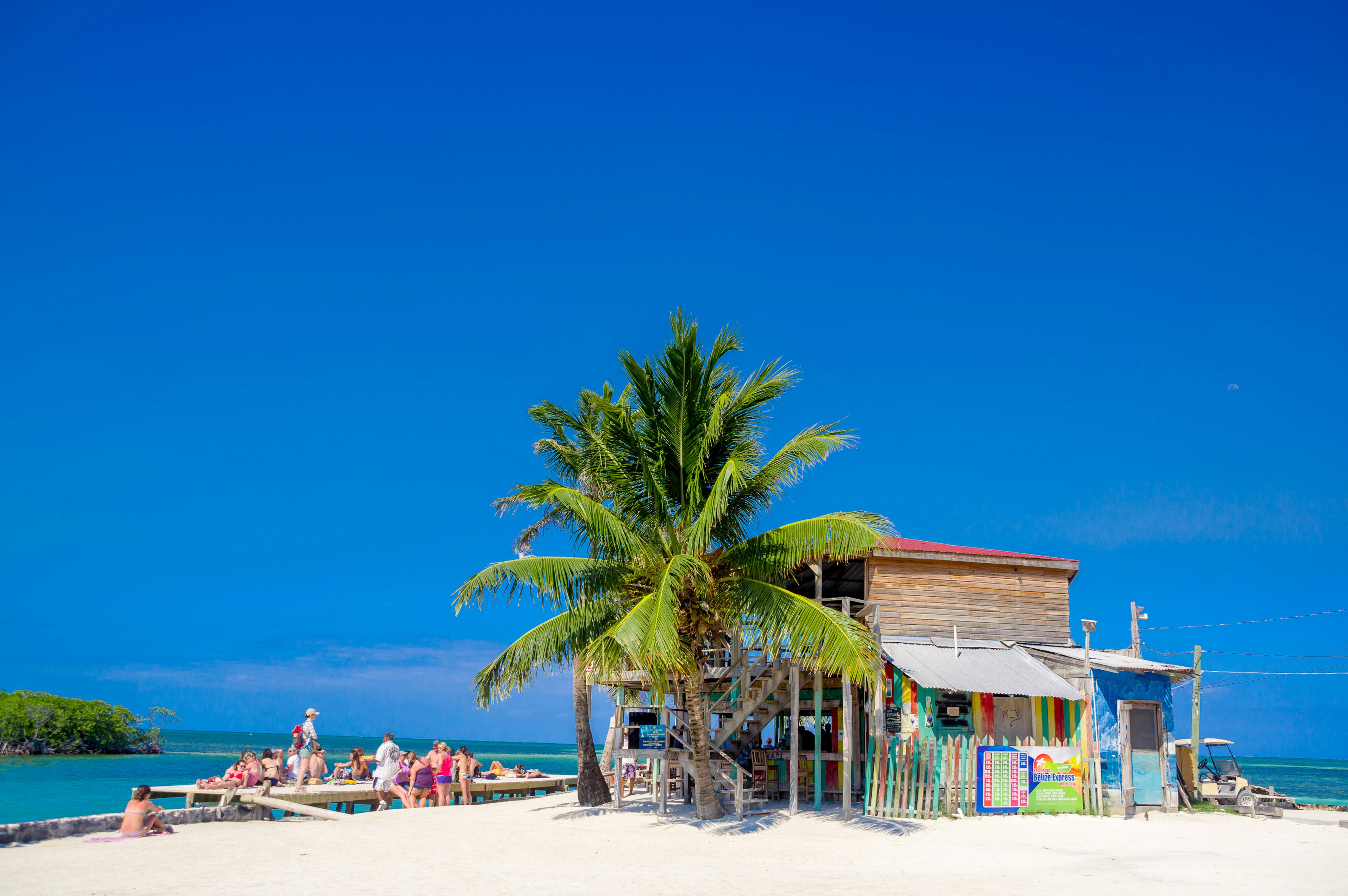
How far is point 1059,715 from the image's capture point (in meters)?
17.9

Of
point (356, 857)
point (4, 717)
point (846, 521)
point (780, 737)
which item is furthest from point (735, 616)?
point (4, 717)

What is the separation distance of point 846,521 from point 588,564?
169 inches

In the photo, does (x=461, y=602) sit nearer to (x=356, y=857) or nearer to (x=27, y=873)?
(x=356, y=857)

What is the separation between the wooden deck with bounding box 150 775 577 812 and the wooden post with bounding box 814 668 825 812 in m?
9.55

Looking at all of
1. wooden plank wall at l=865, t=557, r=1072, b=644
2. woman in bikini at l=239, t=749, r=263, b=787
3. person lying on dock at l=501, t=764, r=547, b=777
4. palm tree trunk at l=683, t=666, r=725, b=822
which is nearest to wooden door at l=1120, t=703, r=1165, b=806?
wooden plank wall at l=865, t=557, r=1072, b=644

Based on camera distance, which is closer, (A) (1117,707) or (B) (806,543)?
(B) (806,543)

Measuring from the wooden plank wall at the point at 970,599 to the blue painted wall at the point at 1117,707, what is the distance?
228 centimetres

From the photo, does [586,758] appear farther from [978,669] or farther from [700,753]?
[978,669]

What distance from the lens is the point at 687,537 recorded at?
15305mm

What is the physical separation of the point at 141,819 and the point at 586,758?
8.45 metres

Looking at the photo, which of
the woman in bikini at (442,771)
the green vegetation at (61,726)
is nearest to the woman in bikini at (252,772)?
the woman in bikini at (442,771)

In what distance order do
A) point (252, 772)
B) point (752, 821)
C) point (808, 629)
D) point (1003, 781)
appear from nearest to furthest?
point (808, 629), point (752, 821), point (1003, 781), point (252, 772)

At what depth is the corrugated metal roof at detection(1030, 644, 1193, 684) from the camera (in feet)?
58.8

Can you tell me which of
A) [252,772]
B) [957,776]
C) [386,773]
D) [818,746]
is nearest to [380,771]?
[386,773]
